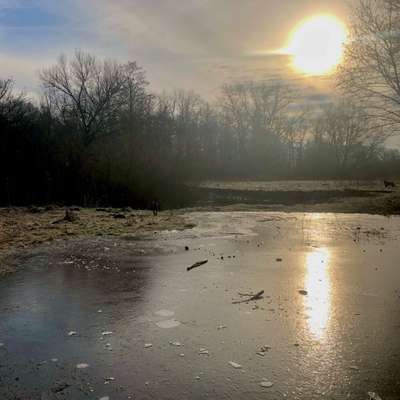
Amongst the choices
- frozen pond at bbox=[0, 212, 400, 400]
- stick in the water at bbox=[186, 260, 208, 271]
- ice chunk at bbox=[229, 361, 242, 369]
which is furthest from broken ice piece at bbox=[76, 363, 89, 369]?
stick in the water at bbox=[186, 260, 208, 271]

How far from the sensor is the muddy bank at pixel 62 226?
44.4 ft

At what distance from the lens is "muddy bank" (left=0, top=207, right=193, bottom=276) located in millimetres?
13547

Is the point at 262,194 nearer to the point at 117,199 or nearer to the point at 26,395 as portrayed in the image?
the point at 117,199

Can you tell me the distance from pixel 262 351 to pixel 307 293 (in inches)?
111

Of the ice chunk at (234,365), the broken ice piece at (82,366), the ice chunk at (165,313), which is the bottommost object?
the broken ice piece at (82,366)

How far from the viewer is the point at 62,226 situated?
16094mm

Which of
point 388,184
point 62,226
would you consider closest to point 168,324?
point 62,226

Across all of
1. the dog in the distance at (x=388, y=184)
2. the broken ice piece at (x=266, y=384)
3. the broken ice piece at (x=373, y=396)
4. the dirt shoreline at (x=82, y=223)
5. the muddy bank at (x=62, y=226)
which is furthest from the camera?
the dog in the distance at (x=388, y=184)

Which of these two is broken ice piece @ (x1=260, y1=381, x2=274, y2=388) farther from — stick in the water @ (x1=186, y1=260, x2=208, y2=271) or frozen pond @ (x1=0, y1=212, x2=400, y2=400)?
stick in the water @ (x1=186, y1=260, x2=208, y2=271)

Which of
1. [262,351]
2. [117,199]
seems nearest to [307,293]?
[262,351]

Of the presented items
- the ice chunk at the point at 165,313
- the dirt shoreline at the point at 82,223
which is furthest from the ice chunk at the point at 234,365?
the dirt shoreline at the point at 82,223

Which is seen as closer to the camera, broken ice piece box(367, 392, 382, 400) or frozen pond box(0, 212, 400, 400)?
broken ice piece box(367, 392, 382, 400)

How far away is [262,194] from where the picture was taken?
37594 mm

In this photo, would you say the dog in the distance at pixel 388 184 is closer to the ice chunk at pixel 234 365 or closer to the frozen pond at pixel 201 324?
the frozen pond at pixel 201 324
